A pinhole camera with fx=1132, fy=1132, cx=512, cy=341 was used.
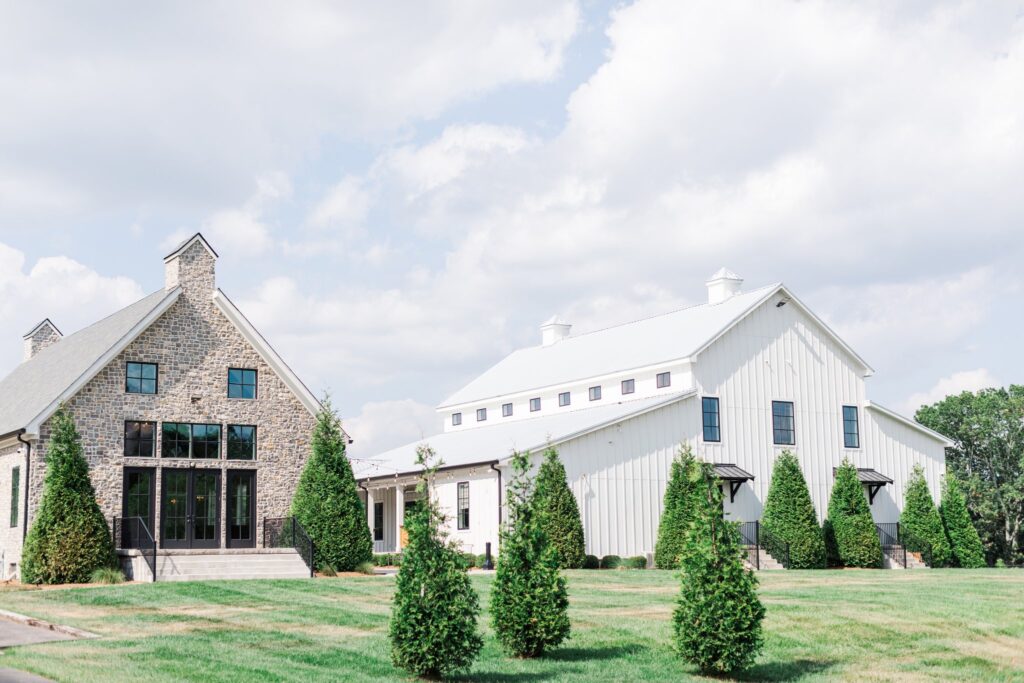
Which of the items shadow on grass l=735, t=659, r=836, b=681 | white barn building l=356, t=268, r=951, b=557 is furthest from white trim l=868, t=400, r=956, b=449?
shadow on grass l=735, t=659, r=836, b=681

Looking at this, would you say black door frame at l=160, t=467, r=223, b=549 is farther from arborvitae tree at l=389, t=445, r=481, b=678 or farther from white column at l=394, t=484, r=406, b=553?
arborvitae tree at l=389, t=445, r=481, b=678

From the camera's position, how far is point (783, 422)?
126 feet

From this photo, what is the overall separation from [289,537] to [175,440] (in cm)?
404

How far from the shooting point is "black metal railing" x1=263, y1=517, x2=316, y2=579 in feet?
95.2

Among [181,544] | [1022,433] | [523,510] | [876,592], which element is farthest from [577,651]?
[1022,433]

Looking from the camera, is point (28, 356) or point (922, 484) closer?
point (922, 484)

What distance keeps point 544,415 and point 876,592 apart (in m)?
20.9

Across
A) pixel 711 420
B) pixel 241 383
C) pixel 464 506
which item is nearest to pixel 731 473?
pixel 711 420

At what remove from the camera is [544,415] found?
1710 inches

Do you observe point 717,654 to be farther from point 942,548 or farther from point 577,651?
point 942,548

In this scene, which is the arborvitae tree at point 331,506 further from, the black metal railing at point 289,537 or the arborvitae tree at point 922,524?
the arborvitae tree at point 922,524

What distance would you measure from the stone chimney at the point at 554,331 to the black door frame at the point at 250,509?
2100 cm

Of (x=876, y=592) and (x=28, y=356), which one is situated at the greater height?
(x=28, y=356)

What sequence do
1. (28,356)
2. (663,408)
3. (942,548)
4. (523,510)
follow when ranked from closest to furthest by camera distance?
(523,510) < (663,408) < (942,548) < (28,356)
